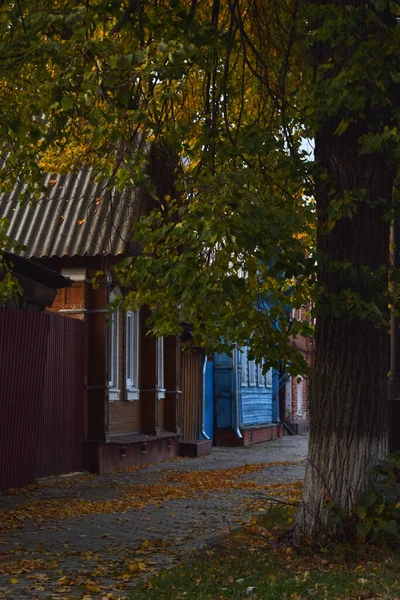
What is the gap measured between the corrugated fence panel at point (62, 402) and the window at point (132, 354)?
273cm

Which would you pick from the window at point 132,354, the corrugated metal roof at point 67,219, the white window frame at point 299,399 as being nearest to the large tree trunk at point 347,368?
the corrugated metal roof at point 67,219

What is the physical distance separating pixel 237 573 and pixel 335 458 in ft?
5.10

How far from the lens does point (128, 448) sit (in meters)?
19.9

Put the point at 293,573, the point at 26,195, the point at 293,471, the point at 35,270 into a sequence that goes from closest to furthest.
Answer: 1. the point at 293,573
2. the point at 26,195
3. the point at 35,270
4. the point at 293,471

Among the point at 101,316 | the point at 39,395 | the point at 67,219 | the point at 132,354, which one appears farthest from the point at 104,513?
the point at 132,354

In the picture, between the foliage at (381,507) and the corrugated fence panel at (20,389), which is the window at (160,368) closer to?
the corrugated fence panel at (20,389)

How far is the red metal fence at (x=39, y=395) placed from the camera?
14594 millimetres

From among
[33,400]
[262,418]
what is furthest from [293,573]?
[262,418]

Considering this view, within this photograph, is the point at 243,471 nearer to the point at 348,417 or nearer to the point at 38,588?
the point at 348,417

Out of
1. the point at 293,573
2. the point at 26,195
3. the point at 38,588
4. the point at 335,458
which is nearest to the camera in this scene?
the point at 38,588

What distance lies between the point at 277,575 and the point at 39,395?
27.9 ft

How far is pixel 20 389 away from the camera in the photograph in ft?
49.4

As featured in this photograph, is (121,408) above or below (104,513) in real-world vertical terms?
above

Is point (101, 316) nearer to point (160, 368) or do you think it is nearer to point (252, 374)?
point (160, 368)
